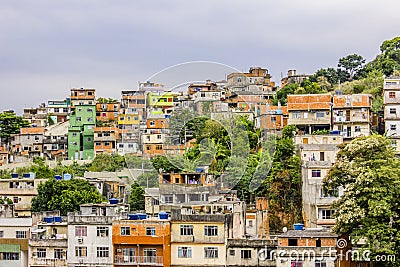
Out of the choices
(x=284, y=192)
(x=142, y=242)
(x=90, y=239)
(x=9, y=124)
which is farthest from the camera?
(x=9, y=124)

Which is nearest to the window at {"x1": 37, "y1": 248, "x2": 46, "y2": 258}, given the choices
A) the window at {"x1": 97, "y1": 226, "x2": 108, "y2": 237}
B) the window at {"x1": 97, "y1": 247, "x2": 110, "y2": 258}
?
the window at {"x1": 97, "y1": 247, "x2": 110, "y2": 258}

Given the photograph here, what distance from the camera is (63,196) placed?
41.4 meters

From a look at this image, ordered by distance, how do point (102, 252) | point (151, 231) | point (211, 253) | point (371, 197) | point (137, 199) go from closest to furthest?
point (371, 197) → point (211, 253) → point (151, 231) → point (102, 252) → point (137, 199)

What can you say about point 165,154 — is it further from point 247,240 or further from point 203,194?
point 247,240

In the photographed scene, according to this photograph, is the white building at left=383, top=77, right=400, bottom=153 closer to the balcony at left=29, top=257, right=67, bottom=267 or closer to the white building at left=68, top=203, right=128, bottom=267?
the white building at left=68, top=203, right=128, bottom=267

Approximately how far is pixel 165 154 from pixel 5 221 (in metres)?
14.3

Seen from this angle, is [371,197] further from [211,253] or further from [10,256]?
[10,256]

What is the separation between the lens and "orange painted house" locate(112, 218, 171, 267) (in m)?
32.5

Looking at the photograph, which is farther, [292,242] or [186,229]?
[186,229]

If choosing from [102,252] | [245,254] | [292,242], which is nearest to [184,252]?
[245,254]

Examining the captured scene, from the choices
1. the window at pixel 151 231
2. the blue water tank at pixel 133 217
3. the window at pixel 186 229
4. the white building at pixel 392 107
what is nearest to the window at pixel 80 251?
the blue water tank at pixel 133 217

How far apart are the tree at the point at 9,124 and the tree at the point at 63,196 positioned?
23.0 metres

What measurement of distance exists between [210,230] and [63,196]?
11757mm

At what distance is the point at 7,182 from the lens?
4431 cm
